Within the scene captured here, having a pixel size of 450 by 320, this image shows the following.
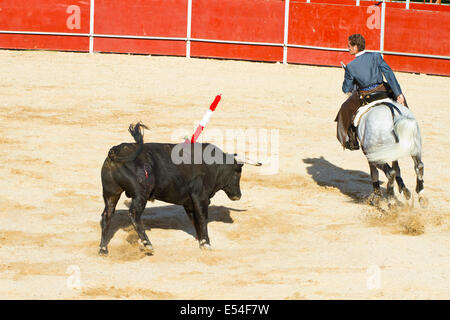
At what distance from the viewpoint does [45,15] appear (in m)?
19.4

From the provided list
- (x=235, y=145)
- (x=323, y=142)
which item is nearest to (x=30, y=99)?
(x=235, y=145)

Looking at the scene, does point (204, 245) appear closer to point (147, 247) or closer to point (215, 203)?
point (147, 247)

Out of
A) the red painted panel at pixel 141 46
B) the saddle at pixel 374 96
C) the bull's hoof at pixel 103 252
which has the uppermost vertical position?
the red painted panel at pixel 141 46

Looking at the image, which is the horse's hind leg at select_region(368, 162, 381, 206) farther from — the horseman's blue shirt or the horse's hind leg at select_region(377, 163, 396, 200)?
the horseman's blue shirt

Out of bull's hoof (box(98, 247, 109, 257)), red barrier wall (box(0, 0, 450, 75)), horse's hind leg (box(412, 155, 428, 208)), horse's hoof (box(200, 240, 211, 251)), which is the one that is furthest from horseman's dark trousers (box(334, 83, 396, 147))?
red barrier wall (box(0, 0, 450, 75))

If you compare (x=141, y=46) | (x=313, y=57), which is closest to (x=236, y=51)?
(x=313, y=57)

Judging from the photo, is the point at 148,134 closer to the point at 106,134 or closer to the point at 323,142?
the point at 106,134

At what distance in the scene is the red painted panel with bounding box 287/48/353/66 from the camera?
773 inches

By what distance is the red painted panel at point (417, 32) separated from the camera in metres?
19.2

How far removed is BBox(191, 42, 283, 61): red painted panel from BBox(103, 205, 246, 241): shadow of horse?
1054 centimetres

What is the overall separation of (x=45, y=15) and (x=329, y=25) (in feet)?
22.4

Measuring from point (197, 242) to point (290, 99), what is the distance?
27.1 feet

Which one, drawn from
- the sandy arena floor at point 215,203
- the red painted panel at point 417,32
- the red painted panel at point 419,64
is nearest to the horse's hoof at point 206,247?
the sandy arena floor at point 215,203

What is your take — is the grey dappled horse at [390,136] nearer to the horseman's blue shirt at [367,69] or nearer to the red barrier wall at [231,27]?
the horseman's blue shirt at [367,69]
